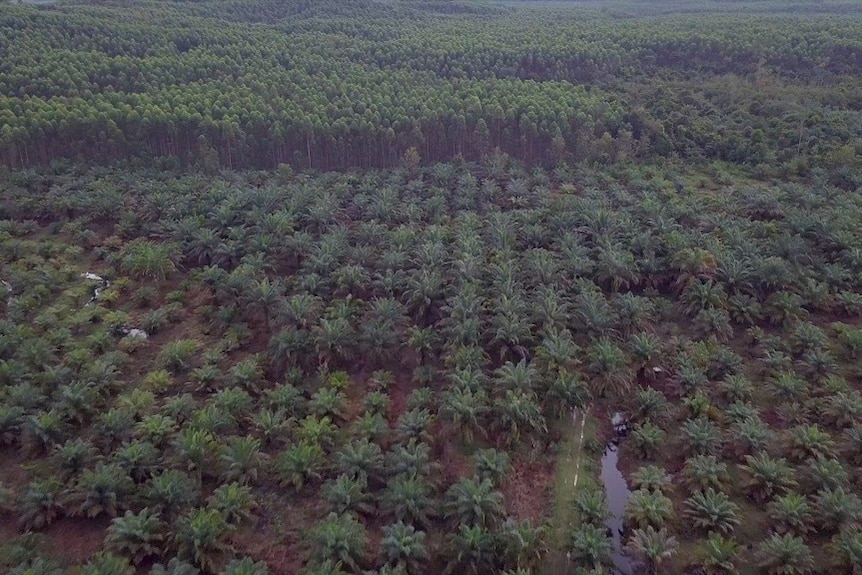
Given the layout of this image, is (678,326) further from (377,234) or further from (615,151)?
(615,151)

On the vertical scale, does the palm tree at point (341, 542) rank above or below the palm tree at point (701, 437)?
above

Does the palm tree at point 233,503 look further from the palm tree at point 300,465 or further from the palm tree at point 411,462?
the palm tree at point 411,462

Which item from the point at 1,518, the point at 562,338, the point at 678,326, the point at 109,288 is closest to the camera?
the point at 1,518

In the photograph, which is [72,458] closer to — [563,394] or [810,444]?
[563,394]

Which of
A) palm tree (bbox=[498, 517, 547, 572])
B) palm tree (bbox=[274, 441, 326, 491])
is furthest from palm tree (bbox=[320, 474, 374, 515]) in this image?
palm tree (bbox=[498, 517, 547, 572])

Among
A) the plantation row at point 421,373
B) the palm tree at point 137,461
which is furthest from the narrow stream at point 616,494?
the palm tree at point 137,461

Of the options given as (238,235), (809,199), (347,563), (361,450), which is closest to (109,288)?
(238,235)
